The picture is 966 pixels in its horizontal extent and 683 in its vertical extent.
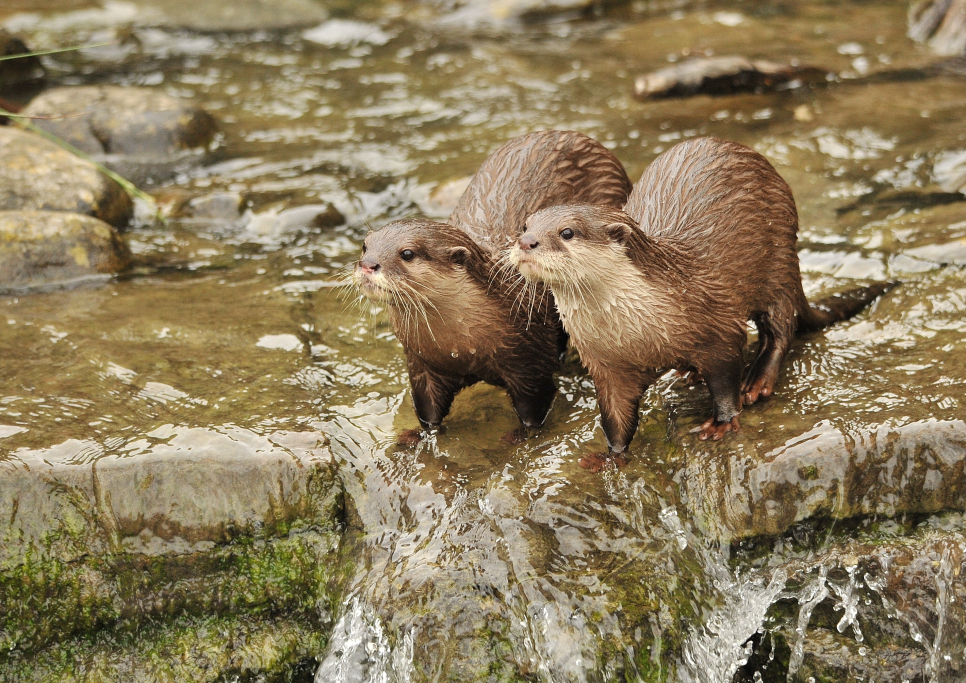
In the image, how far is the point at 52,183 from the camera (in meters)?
4.66

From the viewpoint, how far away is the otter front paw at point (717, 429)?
2850 mm

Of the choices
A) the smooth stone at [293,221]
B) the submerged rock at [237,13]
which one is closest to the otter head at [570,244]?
the smooth stone at [293,221]

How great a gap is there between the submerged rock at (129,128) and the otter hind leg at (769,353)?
3.71 m

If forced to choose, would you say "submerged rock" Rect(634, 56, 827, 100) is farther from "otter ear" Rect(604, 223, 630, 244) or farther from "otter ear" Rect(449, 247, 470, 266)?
"otter ear" Rect(604, 223, 630, 244)

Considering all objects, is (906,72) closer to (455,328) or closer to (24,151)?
(455,328)

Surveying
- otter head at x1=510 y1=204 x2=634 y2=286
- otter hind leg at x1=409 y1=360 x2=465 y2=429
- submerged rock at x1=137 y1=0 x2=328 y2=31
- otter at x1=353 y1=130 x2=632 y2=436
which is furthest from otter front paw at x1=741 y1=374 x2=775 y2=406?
submerged rock at x1=137 y1=0 x2=328 y2=31

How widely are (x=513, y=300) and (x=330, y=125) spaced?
143 inches

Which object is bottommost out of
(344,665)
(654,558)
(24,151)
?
(344,665)

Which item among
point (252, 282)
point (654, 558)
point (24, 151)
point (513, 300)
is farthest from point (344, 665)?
point (24, 151)

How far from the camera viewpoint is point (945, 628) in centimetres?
262

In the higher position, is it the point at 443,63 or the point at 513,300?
the point at 513,300

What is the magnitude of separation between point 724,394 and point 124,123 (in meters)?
4.31

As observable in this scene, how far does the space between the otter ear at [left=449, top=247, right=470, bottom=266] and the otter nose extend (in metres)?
0.22

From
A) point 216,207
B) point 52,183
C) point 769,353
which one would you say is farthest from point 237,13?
point 769,353
